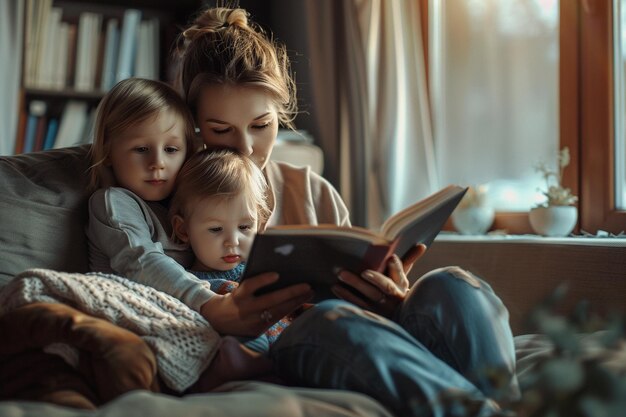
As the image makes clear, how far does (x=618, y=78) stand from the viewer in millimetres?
2145

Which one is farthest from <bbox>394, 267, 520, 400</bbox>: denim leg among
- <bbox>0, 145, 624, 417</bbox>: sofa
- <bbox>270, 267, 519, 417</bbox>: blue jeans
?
<bbox>0, 145, 624, 417</bbox>: sofa

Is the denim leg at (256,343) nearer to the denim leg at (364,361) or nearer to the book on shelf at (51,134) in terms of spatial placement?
the denim leg at (364,361)

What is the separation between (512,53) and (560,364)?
6.55ft

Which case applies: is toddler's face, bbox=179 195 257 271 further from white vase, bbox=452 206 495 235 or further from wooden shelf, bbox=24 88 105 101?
wooden shelf, bbox=24 88 105 101

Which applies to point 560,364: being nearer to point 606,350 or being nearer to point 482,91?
point 606,350

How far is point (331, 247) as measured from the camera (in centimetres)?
108

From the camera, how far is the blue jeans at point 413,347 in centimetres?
96

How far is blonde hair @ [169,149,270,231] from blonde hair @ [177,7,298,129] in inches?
7.2

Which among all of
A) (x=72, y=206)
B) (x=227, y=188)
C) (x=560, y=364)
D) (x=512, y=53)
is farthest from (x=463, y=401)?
(x=512, y=53)

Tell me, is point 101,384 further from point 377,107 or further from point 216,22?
point 377,107

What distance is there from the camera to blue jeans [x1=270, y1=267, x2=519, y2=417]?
3.14ft

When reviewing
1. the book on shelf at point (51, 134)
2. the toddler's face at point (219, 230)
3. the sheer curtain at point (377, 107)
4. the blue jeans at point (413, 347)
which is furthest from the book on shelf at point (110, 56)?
the blue jeans at point (413, 347)

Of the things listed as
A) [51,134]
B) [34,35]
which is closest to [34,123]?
[51,134]

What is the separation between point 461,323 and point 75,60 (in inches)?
93.1
